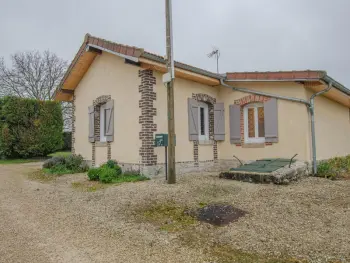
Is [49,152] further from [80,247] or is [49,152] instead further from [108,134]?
[80,247]

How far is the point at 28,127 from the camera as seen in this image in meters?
15.3

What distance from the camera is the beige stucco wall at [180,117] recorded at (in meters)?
7.91

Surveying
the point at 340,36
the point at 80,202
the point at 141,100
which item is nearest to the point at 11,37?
the point at 141,100

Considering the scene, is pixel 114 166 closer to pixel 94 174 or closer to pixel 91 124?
pixel 94 174

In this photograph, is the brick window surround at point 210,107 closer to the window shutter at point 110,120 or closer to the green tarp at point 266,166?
the green tarp at point 266,166

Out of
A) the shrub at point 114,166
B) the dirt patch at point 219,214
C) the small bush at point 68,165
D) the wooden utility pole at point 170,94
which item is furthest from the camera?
the small bush at point 68,165

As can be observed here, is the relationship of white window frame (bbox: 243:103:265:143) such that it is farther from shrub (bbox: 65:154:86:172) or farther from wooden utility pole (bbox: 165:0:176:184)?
shrub (bbox: 65:154:86:172)

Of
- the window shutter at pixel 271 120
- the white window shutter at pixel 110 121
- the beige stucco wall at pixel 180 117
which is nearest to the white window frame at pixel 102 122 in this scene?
the white window shutter at pixel 110 121

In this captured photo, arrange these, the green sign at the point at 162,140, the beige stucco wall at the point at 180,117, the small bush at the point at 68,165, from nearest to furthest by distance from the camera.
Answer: the green sign at the point at 162,140
the beige stucco wall at the point at 180,117
the small bush at the point at 68,165

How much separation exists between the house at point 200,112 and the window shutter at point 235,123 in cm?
3

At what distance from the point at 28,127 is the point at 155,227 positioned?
46.6ft

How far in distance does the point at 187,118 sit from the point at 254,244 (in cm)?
577

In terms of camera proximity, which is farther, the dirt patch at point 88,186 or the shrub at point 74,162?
the shrub at point 74,162

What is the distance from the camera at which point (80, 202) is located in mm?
5320
